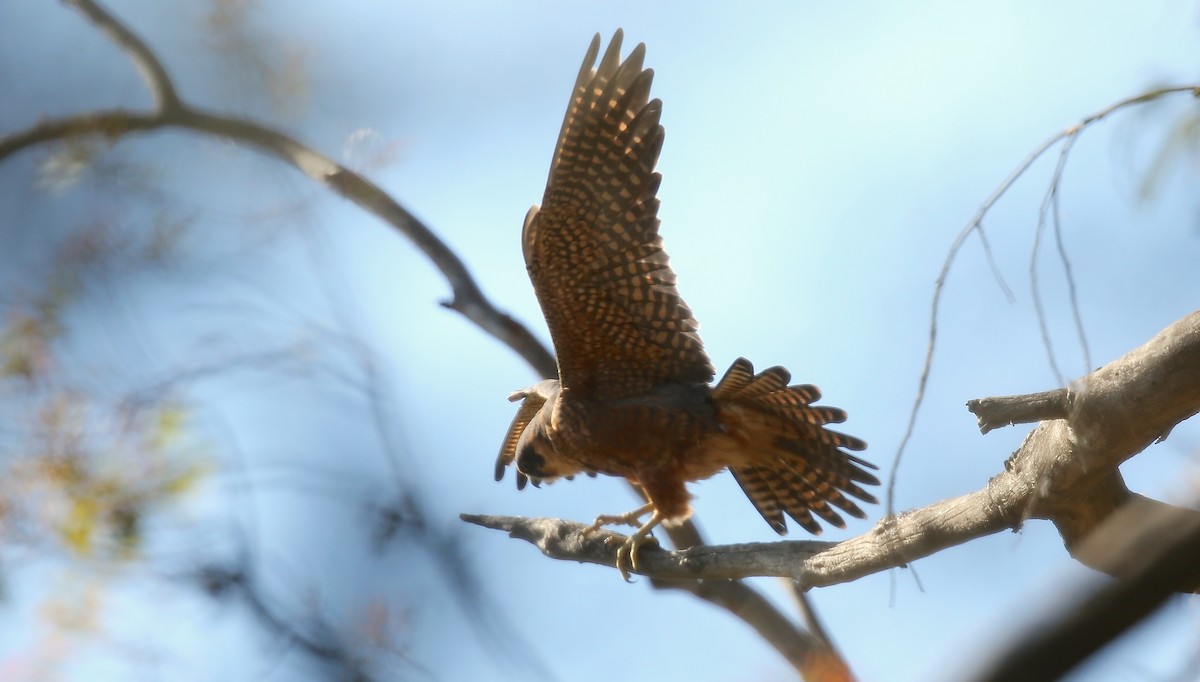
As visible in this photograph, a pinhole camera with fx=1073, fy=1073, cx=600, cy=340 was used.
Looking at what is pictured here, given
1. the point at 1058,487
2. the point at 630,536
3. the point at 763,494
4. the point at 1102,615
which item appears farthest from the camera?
the point at 763,494

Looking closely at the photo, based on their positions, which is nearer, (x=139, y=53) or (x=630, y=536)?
(x=630, y=536)

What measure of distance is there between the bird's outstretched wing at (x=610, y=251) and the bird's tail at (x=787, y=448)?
38 cm

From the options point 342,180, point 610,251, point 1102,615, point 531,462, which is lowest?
point 1102,615

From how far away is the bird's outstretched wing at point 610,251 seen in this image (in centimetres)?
394

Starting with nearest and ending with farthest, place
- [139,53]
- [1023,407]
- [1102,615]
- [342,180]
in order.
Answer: [1102,615] < [1023,407] < [342,180] < [139,53]

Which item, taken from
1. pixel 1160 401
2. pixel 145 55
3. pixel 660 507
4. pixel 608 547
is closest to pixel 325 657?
pixel 608 547

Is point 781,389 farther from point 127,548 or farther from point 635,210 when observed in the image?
point 127,548

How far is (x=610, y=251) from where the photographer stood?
4.14 m

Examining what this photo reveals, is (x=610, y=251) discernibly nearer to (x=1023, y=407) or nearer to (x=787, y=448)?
(x=787, y=448)

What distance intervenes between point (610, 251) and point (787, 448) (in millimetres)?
1026

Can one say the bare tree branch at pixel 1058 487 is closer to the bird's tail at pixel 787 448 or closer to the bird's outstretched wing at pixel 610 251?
the bird's tail at pixel 787 448

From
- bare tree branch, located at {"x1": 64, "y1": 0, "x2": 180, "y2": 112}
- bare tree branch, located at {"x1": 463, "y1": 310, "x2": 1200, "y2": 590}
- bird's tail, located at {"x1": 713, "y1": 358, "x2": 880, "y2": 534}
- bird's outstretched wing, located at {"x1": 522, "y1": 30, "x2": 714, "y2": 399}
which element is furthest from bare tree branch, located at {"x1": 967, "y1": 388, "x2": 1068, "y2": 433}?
bare tree branch, located at {"x1": 64, "y1": 0, "x2": 180, "y2": 112}

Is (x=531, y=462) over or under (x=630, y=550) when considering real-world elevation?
over

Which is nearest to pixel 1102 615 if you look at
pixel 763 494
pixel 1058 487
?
pixel 1058 487
